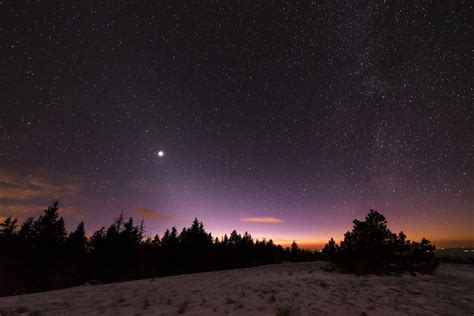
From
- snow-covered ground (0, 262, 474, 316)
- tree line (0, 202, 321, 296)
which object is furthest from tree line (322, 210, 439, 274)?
tree line (0, 202, 321, 296)

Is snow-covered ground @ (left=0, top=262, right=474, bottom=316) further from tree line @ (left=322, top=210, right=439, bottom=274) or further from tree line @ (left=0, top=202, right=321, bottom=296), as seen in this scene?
tree line @ (left=0, top=202, right=321, bottom=296)

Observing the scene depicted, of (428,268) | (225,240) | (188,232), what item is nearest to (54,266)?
(188,232)

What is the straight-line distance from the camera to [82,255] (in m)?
54.8

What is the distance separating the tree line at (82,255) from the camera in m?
45.7

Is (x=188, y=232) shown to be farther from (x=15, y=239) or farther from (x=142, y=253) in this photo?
(x=15, y=239)

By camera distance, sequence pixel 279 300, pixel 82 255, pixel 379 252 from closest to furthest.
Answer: pixel 279 300 → pixel 379 252 → pixel 82 255

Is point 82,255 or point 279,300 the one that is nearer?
point 279,300

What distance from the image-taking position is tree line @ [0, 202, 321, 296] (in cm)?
4569

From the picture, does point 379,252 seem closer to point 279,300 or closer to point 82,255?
point 279,300

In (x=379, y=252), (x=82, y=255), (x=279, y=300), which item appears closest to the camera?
(x=279, y=300)

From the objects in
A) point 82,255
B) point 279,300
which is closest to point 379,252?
point 279,300

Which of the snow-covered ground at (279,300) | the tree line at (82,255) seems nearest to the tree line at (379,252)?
the snow-covered ground at (279,300)

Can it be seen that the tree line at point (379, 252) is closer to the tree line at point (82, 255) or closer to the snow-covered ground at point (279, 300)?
the snow-covered ground at point (279, 300)

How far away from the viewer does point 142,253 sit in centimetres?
5825
